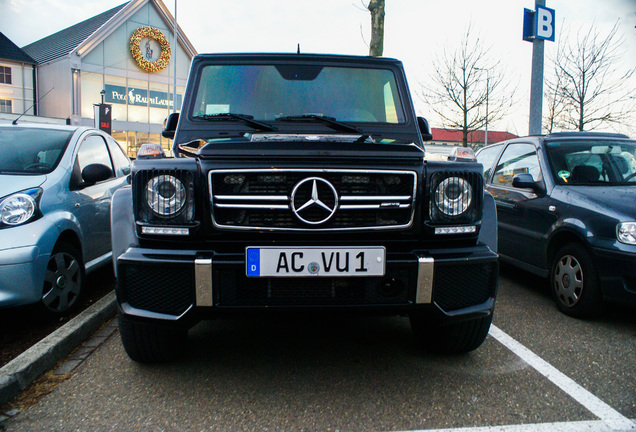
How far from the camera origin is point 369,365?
3.04 metres

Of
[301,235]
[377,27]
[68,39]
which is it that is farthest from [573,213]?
[68,39]

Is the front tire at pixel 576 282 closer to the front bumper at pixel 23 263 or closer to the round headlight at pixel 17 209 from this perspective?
the front bumper at pixel 23 263

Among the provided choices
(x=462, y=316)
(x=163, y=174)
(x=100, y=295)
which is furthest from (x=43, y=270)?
(x=462, y=316)

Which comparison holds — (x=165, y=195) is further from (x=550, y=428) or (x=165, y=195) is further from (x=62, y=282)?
(x=550, y=428)

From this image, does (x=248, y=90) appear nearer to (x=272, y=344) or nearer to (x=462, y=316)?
(x=272, y=344)

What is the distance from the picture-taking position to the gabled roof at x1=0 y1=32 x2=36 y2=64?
105 ft

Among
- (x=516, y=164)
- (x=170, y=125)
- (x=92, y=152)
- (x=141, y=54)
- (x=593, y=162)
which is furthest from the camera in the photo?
(x=141, y=54)

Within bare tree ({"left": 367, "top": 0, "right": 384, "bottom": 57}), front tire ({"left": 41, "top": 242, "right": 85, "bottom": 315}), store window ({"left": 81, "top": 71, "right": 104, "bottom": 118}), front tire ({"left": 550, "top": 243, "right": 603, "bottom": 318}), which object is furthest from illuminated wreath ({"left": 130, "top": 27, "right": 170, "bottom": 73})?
front tire ({"left": 550, "top": 243, "right": 603, "bottom": 318})

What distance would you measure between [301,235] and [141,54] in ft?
117

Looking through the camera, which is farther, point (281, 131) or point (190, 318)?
point (281, 131)

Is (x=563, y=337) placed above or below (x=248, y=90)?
below

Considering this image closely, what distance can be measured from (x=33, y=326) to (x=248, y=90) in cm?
239

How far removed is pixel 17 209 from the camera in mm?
3590

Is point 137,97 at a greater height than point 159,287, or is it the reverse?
point 137,97
